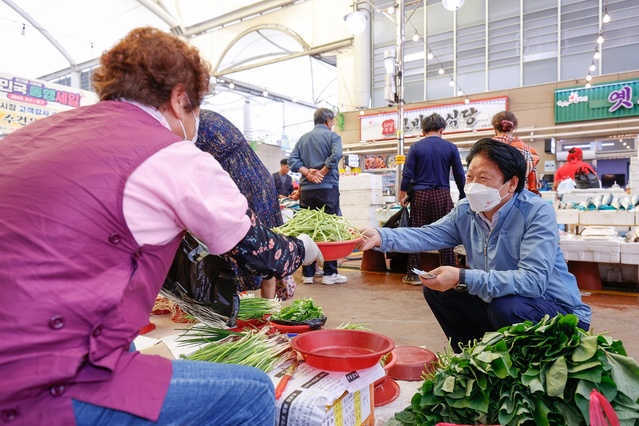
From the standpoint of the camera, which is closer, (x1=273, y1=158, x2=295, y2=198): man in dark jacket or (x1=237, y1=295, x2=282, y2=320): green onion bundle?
(x1=237, y1=295, x2=282, y2=320): green onion bundle

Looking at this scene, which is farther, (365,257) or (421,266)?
(365,257)

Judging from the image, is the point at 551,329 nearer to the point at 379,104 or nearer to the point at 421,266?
the point at 421,266

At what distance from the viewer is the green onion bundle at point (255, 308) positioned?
2.53 meters

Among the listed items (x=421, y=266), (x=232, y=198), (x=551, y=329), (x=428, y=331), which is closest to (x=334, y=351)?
A: (x=551, y=329)

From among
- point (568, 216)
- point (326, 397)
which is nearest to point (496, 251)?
point (326, 397)

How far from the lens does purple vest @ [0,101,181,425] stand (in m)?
0.91

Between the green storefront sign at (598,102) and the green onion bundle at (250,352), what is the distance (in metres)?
13.3

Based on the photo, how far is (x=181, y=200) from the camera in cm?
112

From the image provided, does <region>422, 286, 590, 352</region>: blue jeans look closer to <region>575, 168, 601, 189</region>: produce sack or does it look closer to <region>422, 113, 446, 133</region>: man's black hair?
<region>422, 113, 446, 133</region>: man's black hair

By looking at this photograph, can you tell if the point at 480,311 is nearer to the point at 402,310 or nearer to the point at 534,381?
the point at 534,381

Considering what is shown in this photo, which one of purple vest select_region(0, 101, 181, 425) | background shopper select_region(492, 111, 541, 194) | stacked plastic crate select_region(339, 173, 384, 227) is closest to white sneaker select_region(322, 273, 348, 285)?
stacked plastic crate select_region(339, 173, 384, 227)

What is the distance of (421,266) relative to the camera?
6012 millimetres

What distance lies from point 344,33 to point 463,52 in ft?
13.1

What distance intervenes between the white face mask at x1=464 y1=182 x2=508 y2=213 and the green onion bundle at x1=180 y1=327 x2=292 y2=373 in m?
1.26
